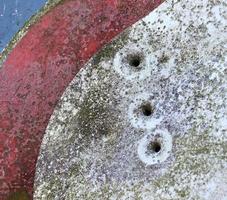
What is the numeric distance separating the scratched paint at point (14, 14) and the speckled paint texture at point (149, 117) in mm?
1725

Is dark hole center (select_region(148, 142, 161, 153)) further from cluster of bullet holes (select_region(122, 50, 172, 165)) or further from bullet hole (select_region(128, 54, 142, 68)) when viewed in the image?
bullet hole (select_region(128, 54, 142, 68))

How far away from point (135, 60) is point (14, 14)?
6.07 feet

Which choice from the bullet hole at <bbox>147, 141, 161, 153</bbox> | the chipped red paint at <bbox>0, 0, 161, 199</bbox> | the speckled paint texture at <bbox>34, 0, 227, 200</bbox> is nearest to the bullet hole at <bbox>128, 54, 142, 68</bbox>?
the speckled paint texture at <bbox>34, 0, 227, 200</bbox>

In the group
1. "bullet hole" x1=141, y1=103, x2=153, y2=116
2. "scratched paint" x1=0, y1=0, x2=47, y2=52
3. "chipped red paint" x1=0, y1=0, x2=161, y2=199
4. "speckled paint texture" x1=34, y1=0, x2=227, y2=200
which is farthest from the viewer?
"scratched paint" x1=0, y1=0, x2=47, y2=52

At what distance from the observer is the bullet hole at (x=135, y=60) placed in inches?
88.9

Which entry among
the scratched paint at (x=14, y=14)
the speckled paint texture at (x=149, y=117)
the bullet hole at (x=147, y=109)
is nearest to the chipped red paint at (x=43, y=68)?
the speckled paint texture at (x=149, y=117)

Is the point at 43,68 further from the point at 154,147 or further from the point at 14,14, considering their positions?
the point at 14,14

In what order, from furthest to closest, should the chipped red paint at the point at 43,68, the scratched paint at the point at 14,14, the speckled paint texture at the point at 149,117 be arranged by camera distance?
the scratched paint at the point at 14,14 < the chipped red paint at the point at 43,68 < the speckled paint texture at the point at 149,117

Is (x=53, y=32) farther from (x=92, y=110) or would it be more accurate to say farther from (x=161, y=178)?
(x=161, y=178)

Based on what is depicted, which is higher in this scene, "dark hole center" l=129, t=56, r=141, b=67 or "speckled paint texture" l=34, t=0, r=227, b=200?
"dark hole center" l=129, t=56, r=141, b=67

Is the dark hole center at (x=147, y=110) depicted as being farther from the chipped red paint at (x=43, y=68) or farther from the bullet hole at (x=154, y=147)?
the chipped red paint at (x=43, y=68)

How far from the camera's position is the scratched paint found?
3953 mm

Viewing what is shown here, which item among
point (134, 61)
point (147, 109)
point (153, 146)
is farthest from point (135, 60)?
point (153, 146)

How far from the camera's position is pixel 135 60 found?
89.3 inches
